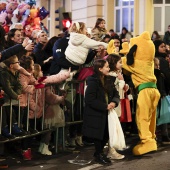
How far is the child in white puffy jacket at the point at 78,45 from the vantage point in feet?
36.7

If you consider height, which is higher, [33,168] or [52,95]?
[52,95]

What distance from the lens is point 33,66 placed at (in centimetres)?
1031

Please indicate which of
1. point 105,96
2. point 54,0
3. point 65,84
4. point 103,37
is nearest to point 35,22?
point 103,37

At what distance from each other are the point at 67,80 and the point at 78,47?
0.66 meters

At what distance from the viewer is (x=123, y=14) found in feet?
89.7

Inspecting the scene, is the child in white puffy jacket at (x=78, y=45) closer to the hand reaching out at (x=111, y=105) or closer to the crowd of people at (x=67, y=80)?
the crowd of people at (x=67, y=80)

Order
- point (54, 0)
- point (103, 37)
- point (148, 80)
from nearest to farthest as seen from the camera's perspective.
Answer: point (148, 80) < point (103, 37) < point (54, 0)

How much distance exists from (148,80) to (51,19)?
20776 millimetres

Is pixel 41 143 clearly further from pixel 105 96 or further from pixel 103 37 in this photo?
pixel 103 37

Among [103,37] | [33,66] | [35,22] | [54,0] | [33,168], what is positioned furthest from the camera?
[54,0]

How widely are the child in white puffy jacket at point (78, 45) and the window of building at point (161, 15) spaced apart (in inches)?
611

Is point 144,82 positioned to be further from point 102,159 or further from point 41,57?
point 41,57

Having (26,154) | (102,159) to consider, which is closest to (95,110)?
(102,159)

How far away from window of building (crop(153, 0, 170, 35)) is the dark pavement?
51.8 feet
